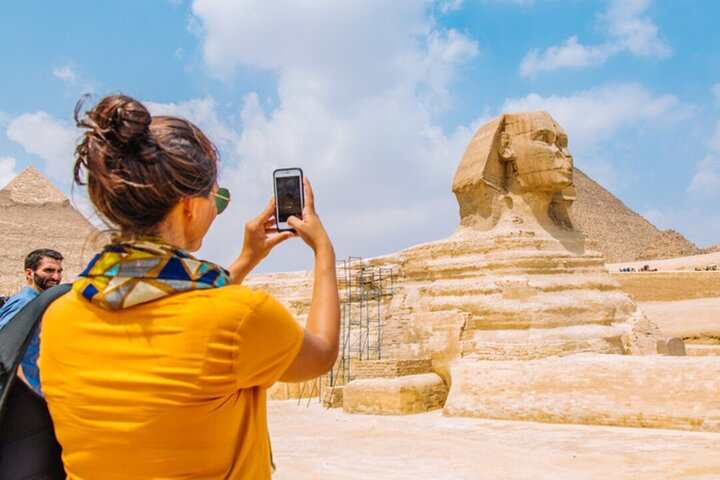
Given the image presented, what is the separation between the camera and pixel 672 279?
95.1 feet

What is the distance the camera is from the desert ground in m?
6.66

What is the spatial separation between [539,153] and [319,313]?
35.8ft

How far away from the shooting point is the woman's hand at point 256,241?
183cm

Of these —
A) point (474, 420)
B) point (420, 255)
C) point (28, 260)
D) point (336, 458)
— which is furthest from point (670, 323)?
point (28, 260)

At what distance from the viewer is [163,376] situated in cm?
121

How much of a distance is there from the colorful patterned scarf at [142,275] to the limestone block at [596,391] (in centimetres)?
822

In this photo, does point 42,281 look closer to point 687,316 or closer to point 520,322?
point 520,322

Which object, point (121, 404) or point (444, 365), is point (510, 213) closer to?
point (444, 365)

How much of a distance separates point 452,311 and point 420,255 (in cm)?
196

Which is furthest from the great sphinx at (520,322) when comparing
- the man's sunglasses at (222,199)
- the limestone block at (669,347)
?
the man's sunglasses at (222,199)

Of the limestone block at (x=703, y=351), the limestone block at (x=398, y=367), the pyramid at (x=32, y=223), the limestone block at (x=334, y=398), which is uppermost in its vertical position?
the pyramid at (x=32, y=223)

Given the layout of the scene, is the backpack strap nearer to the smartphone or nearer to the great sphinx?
the smartphone

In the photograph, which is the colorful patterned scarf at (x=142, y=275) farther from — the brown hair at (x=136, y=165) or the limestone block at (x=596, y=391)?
the limestone block at (x=596, y=391)

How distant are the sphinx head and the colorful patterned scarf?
10835 millimetres
